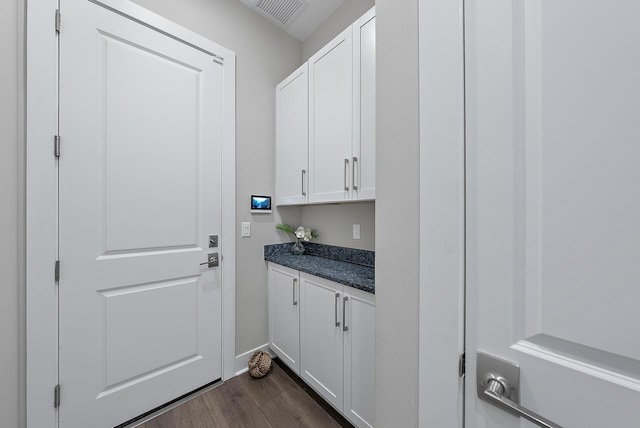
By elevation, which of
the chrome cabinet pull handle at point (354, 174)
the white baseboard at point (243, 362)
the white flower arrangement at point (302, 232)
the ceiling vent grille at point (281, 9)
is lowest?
the white baseboard at point (243, 362)

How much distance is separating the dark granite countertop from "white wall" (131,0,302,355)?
146 mm

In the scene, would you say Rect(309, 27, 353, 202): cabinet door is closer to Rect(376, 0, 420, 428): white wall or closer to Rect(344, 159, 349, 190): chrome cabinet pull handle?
Rect(344, 159, 349, 190): chrome cabinet pull handle

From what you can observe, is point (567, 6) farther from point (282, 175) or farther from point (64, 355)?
point (64, 355)

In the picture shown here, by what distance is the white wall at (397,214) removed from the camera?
629 mm

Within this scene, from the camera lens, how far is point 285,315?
180 centimetres

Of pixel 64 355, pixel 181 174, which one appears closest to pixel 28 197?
pixel 181 174

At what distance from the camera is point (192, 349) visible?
1603mm

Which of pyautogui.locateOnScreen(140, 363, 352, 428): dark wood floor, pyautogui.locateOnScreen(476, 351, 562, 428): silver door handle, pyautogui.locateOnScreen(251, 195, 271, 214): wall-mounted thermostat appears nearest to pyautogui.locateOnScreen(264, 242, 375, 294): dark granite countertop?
pyautogui.locateOnScreen(251, 195, 271, 214): wall-mounted thermostat

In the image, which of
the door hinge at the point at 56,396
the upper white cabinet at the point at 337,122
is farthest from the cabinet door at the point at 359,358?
the door hinge at the point at 56,396

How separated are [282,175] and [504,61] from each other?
1.70 metres

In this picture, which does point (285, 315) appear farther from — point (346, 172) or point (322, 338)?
point (346, 172)

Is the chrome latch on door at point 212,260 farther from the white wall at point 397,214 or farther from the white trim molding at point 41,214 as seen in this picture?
the white wall at point 397,214

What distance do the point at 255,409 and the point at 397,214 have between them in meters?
1.57

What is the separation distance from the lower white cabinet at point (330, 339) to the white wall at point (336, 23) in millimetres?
1978
